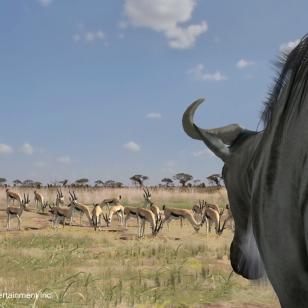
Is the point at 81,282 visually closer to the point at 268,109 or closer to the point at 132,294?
the point at 132,294

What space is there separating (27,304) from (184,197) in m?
23.0

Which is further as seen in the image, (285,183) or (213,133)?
(213,133)

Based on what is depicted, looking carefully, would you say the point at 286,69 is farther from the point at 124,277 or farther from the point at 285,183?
the point at 124,277

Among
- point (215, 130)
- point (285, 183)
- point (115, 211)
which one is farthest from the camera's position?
point (115, 211)

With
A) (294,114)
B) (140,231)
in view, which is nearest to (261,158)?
(294,114)

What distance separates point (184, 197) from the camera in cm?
2709

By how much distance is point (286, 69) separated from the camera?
139 centimetres

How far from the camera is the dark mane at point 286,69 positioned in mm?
1312

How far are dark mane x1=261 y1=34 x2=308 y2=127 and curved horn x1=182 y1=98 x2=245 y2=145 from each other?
27 centimetres

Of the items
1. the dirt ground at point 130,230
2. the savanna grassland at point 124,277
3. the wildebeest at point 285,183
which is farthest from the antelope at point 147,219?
the wildebeest at point 285,183

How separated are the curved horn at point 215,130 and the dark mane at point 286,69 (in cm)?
27

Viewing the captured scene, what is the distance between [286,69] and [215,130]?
50 cm

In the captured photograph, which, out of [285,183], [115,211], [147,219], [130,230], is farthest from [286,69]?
[115,211]

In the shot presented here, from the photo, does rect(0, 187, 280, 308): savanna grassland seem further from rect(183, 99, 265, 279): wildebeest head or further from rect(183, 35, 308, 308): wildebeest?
rect(183, 35, 308, 308): wildebeest
